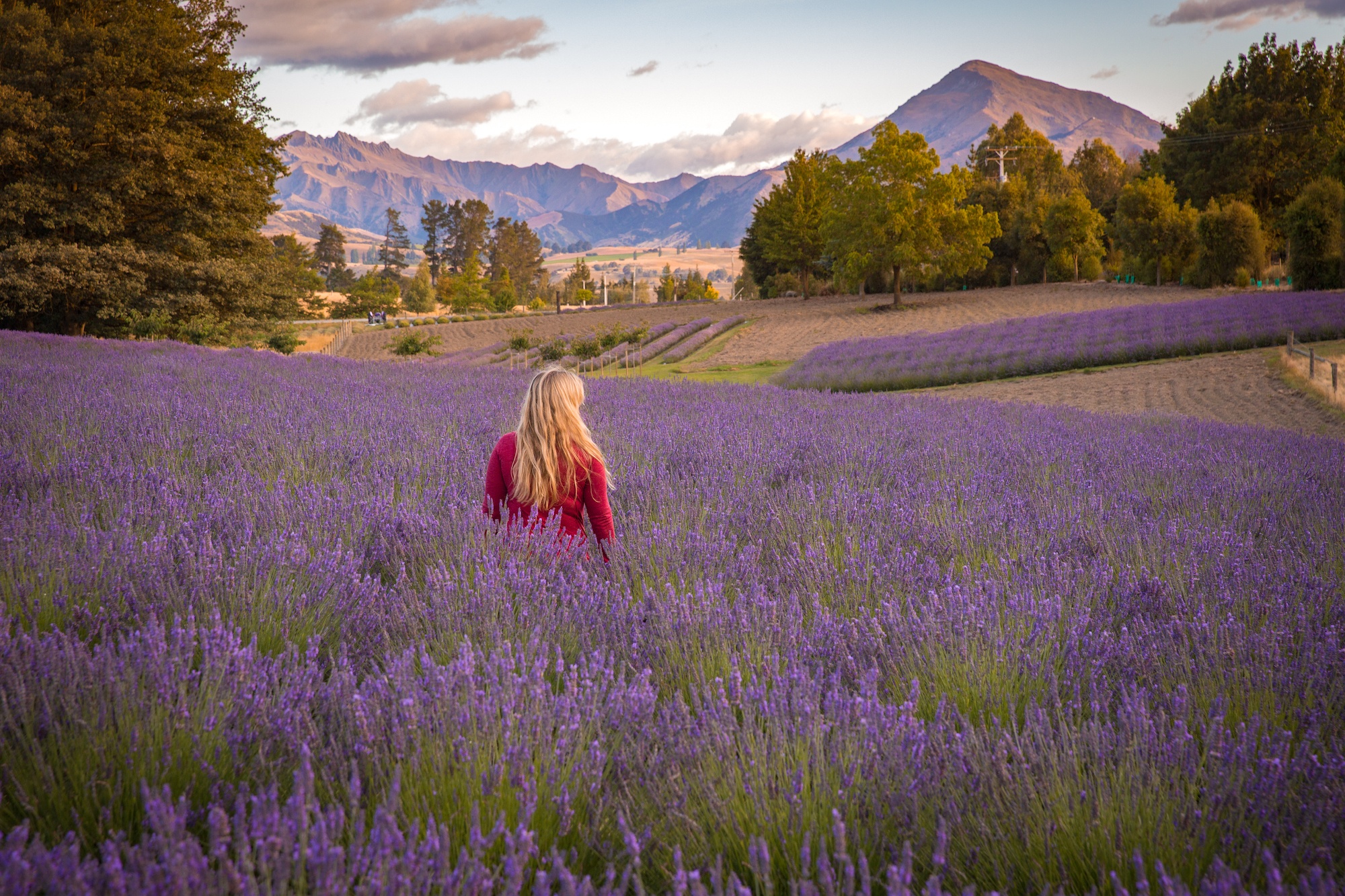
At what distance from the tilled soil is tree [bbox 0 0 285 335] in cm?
1132

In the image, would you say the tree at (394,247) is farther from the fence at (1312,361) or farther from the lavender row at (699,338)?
the fence at (1312,361)

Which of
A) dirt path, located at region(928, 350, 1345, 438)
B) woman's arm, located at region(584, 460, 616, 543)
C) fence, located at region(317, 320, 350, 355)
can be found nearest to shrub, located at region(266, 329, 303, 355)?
fence, located at region(317, 320, 350, 355)

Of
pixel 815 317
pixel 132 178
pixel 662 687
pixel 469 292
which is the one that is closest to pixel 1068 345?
pixel 662 687

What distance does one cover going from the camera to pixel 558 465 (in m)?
2.91

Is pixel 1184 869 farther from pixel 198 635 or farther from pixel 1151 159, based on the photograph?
pixel 1151 159

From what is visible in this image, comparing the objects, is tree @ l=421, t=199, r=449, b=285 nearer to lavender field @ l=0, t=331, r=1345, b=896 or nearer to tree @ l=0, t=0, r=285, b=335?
tree @ l=0, t=0, r=285, b=335

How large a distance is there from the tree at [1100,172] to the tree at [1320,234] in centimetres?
2857

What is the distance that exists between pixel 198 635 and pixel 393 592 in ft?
1.77

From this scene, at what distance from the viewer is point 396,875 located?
958 millimetres

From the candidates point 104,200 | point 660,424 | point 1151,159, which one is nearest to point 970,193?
point 1151,159

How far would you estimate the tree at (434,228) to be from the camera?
101438mm

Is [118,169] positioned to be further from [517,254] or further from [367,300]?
[517,254]

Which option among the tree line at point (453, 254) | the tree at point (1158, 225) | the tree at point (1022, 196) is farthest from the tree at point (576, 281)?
the tree at point (1158, 225)

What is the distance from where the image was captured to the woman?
9.41 feet
